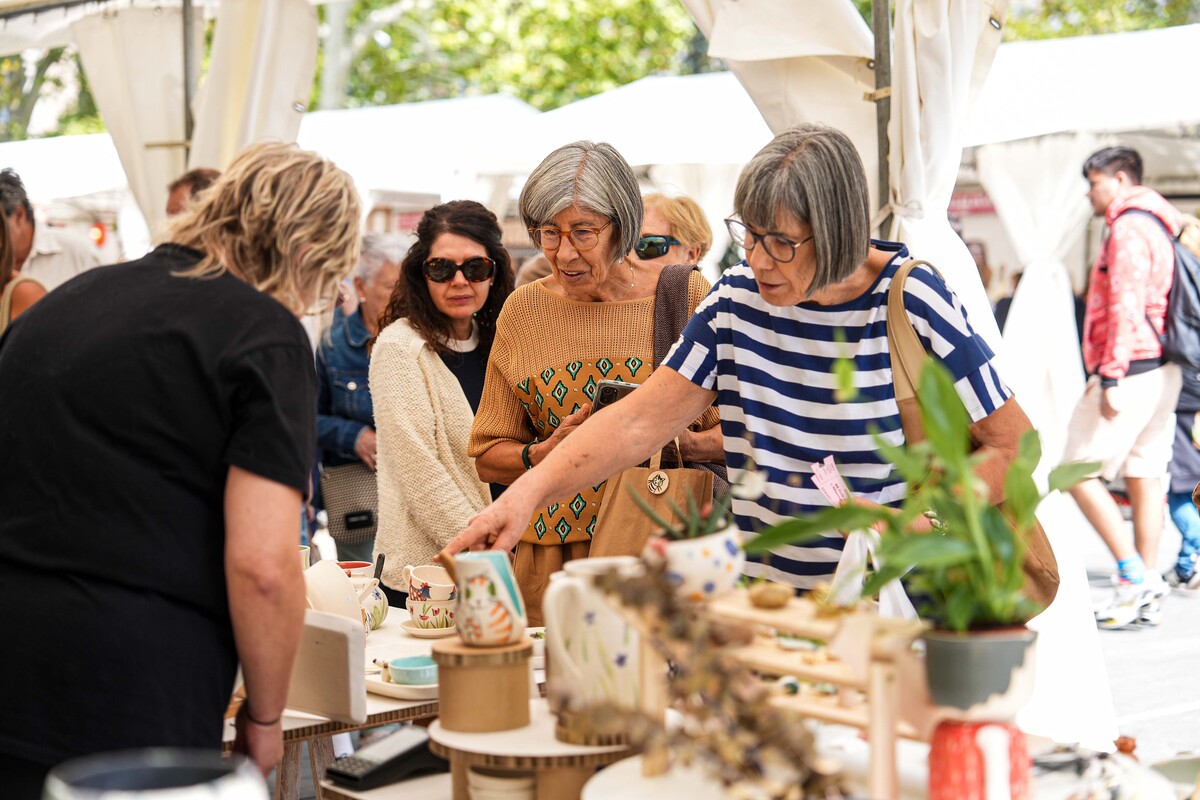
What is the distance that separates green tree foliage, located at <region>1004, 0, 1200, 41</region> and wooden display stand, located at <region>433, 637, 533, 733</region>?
21011mm

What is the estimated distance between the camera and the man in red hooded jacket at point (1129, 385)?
5.97m

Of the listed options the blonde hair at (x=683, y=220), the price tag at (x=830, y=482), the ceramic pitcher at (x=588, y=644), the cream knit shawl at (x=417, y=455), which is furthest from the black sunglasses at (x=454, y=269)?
the ceramic pitcher at (x=588, y=644)

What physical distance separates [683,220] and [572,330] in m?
1.42

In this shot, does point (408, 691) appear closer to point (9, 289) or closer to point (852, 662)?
point (852, 662)

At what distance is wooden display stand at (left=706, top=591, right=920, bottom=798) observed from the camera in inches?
52.8

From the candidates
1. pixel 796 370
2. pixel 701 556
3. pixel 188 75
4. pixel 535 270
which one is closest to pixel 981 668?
pixel 701 556

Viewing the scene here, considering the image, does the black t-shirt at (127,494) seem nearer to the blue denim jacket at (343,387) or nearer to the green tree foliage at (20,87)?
the blue denim jacket at (343,387)

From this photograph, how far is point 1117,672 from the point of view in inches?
208

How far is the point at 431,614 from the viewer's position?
2488 mm

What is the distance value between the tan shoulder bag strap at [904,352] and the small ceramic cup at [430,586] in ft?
3.01

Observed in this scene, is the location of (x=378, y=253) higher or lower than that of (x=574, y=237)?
higher

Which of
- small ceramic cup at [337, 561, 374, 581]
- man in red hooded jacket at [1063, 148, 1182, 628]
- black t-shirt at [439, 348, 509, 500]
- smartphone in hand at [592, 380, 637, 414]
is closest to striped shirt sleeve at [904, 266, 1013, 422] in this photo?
smartphone in hand at [592, 380, 637, 414]

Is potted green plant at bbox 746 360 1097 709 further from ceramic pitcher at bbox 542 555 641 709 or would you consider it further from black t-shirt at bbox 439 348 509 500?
black t-shirt at bbox 439 348 509 500

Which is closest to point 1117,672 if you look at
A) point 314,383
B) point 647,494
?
point 647,494
